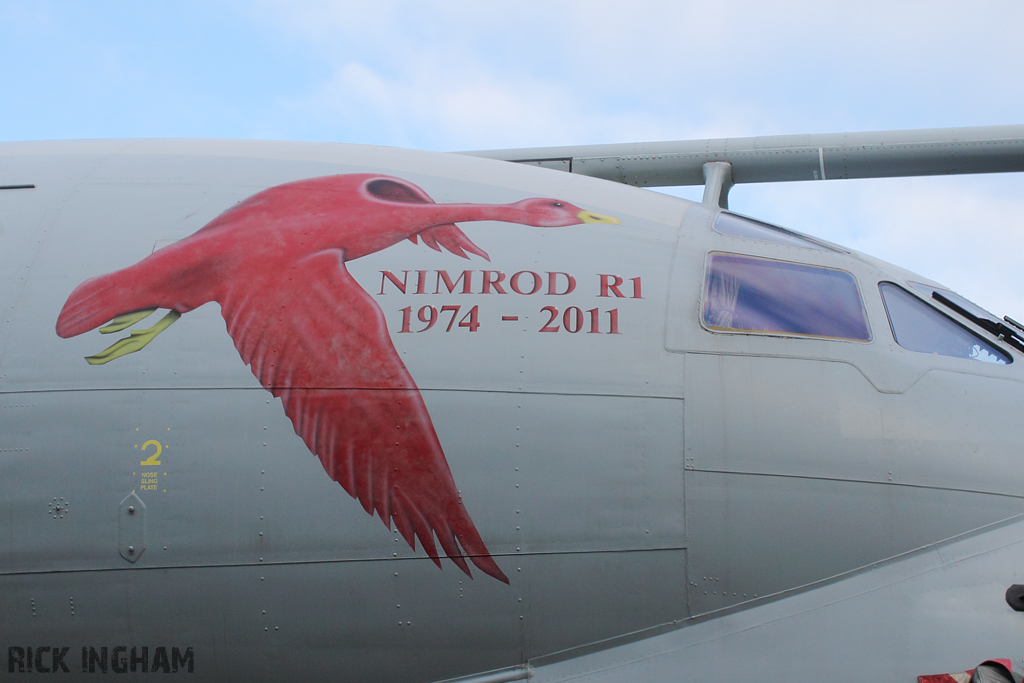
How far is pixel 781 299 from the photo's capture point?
5719 mm

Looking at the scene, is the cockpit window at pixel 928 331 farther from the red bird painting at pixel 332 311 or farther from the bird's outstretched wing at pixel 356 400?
the bird's outstretched wing at pixel 356 400

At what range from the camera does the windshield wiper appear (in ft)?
19.3

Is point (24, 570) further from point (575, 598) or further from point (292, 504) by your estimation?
point (575, 598)

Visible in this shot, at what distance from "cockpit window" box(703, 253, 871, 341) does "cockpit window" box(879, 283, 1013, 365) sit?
0.24 meters

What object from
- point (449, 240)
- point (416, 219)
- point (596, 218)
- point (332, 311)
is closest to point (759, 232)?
point (596, 218)

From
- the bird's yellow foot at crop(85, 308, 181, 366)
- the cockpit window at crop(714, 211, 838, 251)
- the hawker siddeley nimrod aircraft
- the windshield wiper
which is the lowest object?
the hawker siddeley nimrod aircraft

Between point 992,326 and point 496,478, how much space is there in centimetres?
361

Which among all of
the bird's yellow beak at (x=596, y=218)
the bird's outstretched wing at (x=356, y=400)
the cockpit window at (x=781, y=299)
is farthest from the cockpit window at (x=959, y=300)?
the bird's outstretched wing at (x=356, y=400)

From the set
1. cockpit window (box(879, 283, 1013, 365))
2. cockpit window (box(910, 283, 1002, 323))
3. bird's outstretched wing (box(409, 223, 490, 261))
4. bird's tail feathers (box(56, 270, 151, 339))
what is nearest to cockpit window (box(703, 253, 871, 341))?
cockpit window (box(879, 283, 1013, 365))

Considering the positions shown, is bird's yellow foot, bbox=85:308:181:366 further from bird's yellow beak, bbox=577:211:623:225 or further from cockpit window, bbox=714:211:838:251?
cockpit window, bbox=714:211:838:251

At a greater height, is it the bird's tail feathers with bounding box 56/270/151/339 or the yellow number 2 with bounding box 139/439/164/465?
the bird's tail feathers with bounding box 56/270/151/339

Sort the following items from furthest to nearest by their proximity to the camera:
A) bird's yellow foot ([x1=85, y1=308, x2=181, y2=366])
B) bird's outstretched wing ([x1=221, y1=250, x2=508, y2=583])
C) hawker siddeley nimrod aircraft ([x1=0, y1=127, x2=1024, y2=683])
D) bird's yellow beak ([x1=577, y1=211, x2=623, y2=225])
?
bird's yellow beak ([x1=577, y1=211, x2=623, y2=225]) < bird's yellow foot ([x1=85, y1=308, x2=181, y2=366]) < bird's outstretched wing ([x1=221, y1=250, x2=508, y2=583]) < hawker siddeley nimrod aircraft ([x1=0, y1=127, x2=1024, y2=683])

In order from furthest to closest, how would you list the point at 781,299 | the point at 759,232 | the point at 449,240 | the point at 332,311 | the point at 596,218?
the point at 759,232 → the point at 596,218 → the point at 449,240 → the point at 781,299 → the point at 332,311

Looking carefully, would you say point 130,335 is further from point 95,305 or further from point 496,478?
point 496,478
